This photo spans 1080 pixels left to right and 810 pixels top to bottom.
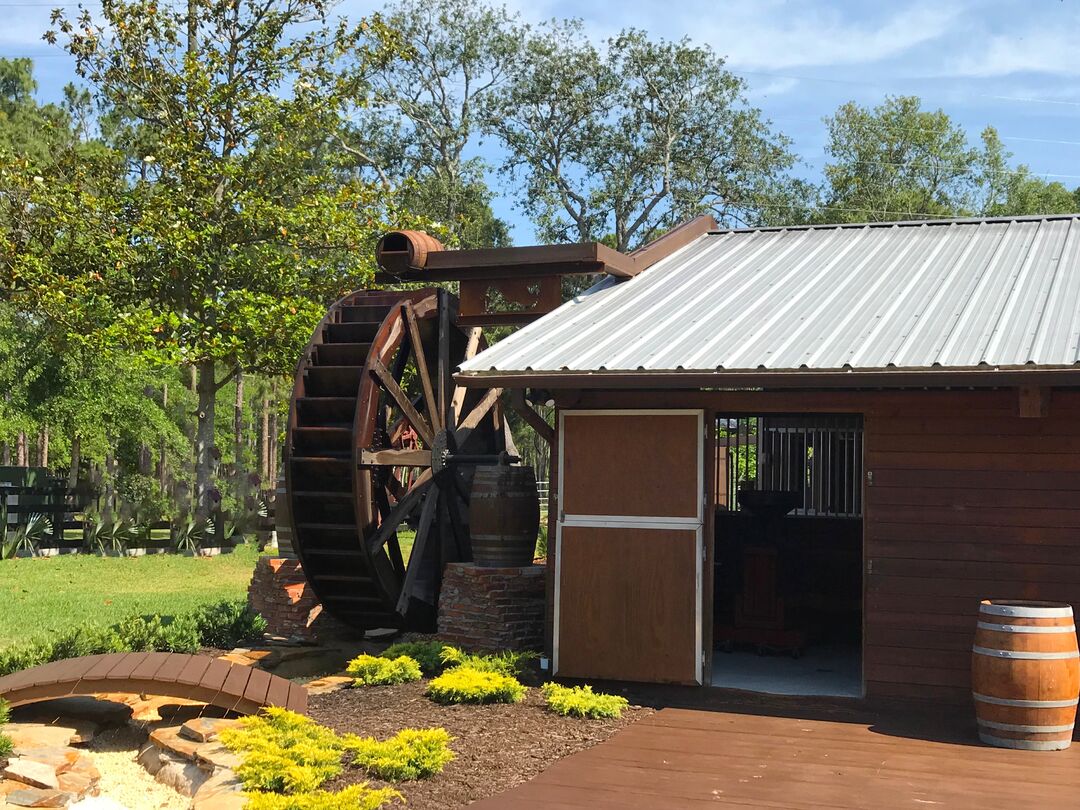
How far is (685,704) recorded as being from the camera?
26.9ft

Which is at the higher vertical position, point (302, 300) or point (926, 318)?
point (302, 300)

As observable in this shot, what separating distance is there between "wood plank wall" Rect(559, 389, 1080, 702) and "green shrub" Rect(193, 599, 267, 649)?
198 inches

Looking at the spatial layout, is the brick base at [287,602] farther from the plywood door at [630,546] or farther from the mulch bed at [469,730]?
the plywood door at [630,546]

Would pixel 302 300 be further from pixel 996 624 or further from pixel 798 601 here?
pixel 996 624

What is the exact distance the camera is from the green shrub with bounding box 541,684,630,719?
7551 millimetres

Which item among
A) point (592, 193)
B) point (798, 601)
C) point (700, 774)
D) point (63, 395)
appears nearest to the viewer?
point (700, 774)

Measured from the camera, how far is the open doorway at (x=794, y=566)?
9.64 meters

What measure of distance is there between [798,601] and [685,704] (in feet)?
9.48

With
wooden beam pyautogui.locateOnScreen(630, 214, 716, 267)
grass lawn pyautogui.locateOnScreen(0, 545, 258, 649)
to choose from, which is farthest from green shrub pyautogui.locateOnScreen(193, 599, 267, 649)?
wooden beam pyautogui.locateOnScreen(630, 214, 716, 267)

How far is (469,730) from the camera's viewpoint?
7129 mm

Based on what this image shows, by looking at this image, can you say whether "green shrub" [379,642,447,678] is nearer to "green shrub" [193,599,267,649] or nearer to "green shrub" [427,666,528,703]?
"green shrub" [427,666,528,703]

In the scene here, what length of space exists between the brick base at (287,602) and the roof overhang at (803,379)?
394 centimetres

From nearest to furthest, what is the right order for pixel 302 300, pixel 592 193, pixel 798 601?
pixel 798 601 → pixel 302 300 → pixel 592 193

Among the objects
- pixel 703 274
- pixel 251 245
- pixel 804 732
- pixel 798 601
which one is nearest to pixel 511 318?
pixel 703 274
